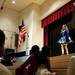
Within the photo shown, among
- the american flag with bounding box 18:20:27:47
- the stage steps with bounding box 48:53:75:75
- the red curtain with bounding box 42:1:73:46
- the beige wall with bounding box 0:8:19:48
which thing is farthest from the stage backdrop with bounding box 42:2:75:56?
the stage steps with bounding box 48:53:75:75

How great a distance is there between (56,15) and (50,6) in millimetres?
554

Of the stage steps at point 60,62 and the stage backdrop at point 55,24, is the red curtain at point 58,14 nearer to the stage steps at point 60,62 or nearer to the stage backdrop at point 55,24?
the stage backdrop at point 55,24

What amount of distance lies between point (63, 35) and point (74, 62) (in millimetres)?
4238

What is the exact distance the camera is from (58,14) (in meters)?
6.53

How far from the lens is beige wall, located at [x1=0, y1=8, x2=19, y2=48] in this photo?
8.00 metres

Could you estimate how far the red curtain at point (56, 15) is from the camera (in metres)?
6.08

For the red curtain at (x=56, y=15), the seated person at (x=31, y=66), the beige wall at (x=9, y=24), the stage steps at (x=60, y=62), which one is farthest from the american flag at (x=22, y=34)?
the seated person at (x=31, y=66)

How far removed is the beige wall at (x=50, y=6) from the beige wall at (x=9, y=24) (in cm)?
147

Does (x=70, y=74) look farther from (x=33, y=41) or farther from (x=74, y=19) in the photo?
(x=33, y=41)

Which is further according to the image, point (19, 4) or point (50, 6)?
point (19, 4)

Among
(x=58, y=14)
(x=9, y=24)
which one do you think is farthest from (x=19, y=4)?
(x=58, y=14)

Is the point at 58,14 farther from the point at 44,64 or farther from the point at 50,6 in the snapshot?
the point at 44,64

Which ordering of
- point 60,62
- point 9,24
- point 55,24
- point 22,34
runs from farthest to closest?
1. point 9,24
2. point 22,34
3. point 55,24
4. point 60,62

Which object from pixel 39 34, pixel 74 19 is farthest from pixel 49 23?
pixel 74 19
